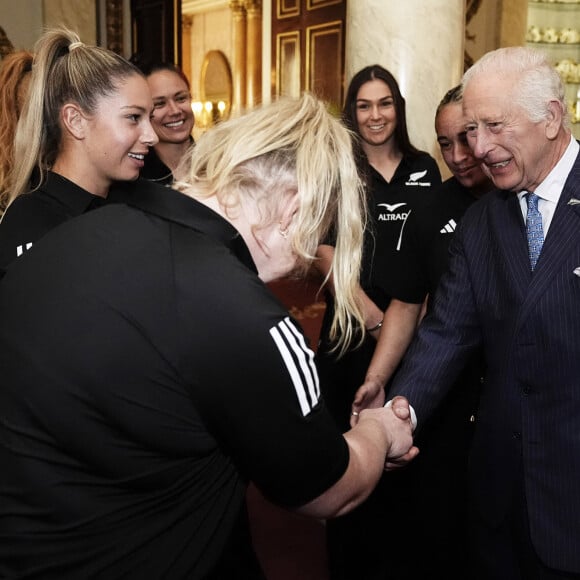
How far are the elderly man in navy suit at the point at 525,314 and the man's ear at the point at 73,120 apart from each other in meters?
1.12

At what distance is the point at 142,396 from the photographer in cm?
111

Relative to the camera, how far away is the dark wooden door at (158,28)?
872 centimetres

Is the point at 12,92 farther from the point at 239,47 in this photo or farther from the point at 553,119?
the point at 239,47

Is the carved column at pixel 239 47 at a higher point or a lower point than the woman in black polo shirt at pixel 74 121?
higher

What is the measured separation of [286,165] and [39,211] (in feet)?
3.49

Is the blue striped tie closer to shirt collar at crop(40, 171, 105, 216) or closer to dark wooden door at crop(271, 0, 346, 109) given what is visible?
shirt collar at crop(40, 171, 105, 216)

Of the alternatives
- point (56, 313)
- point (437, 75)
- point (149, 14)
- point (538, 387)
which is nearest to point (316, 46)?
point (149, 14)

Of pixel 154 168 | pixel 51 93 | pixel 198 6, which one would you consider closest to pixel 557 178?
pixel 51 93

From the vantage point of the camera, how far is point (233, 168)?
130cm

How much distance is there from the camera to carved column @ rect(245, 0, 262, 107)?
45.1ft

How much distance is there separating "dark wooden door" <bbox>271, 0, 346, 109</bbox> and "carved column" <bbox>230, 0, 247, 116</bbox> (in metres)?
3.98

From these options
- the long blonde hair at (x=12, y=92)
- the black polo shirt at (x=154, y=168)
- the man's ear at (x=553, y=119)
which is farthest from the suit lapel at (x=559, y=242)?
the black polo shirt at (x=154, y=168)

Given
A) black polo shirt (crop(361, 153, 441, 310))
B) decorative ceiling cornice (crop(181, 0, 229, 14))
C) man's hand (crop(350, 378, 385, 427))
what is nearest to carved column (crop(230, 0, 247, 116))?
decorative ceiling cornice (crop(181, 0, 229, 14))

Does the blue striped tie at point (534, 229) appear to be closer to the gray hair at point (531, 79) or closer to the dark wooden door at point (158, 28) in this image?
the gray hair at point (531, 79)
